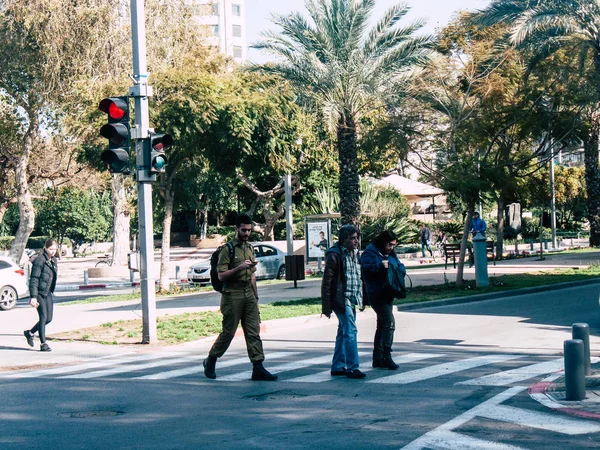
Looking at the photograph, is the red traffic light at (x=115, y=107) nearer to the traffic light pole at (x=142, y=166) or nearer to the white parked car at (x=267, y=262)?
the traffic light pole at (x=142, y=166)

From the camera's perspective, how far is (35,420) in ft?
27.0

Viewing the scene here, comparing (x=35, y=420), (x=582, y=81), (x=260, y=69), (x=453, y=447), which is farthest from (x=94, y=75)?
(x=453, y=447)

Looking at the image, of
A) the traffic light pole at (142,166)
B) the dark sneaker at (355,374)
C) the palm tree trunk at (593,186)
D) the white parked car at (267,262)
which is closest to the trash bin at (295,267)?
the white parked car at (267,262)

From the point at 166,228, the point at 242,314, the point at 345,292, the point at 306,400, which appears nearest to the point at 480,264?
the point at 166,228

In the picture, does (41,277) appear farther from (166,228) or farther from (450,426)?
(166,228)

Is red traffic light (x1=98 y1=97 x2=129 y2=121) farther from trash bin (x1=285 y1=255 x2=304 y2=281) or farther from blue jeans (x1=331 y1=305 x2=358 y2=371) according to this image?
trash bin (x1=285 y1=255 x2=304 y2=281)

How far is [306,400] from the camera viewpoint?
9.02 meters

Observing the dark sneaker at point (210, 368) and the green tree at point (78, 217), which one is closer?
the dark sneaker at point (210, 368)

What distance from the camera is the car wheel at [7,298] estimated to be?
24625 millimetres

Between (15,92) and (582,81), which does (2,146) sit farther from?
(582,81)

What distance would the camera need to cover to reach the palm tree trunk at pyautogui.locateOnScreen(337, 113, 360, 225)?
74.4ft

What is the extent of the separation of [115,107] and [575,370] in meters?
8.62

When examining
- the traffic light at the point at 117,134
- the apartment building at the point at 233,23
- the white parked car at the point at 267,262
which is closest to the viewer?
the traffic light at the point at 117,134

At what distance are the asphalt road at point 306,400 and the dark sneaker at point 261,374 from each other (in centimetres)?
15
